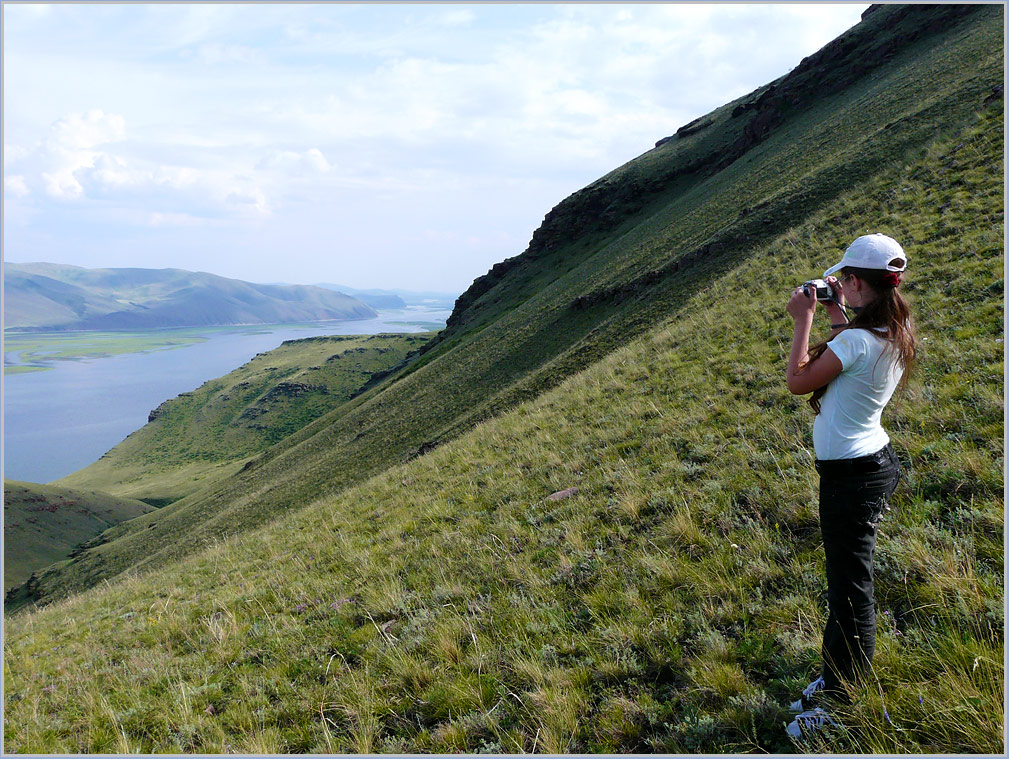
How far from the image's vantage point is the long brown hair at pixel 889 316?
3.12 m

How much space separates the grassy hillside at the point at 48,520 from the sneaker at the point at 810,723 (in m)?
70.7

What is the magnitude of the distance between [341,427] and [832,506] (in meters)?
41.4

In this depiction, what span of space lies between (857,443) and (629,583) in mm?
3107

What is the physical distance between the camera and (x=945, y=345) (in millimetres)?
8438

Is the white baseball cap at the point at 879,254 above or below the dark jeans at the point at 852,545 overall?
above

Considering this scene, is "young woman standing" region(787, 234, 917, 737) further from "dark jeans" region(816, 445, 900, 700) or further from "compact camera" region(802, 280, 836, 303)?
"compact camera" region(802, 280, 836, 303)

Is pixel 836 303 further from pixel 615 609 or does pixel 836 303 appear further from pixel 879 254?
pixel 615 609

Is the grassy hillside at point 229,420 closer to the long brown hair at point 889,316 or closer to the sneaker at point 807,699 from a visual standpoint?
the sneaker at point 807,699

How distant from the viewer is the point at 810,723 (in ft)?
10.3

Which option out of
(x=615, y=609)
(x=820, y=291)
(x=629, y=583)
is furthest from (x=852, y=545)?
(x=629, y=583)

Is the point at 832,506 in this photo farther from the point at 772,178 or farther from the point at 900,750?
the point at 772,178

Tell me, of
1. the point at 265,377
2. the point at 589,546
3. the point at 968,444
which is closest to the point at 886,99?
the point at 968,444

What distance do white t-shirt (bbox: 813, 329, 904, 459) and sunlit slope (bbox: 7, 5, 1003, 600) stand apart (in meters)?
15.3

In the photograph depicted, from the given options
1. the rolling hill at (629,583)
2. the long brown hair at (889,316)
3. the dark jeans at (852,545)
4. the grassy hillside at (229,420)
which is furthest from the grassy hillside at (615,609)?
the grassy hillside at (229,420)
